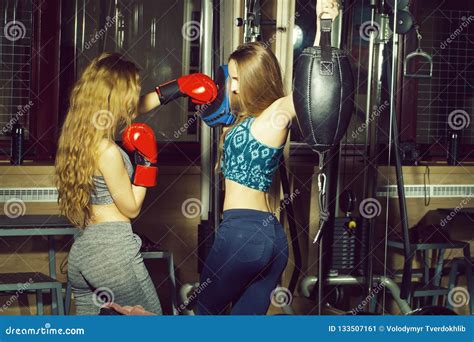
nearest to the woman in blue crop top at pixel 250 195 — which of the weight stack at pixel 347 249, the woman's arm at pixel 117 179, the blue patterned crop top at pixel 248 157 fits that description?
the blue patterned crop top at pixel 248 157

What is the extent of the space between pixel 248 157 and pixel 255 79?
301 mm

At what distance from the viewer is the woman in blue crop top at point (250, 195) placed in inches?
133

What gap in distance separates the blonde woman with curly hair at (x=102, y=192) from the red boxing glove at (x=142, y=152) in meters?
0.05

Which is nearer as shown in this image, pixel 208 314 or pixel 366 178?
pixel 208 314

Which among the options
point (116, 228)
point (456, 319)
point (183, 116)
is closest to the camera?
point (116, 228)

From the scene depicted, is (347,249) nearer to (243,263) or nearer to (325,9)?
(243,263)

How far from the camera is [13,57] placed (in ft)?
16.8

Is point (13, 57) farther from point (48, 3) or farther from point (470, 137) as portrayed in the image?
point (470, 137)

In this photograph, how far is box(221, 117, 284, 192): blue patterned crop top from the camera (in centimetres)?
343

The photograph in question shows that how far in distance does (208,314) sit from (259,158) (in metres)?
0.61

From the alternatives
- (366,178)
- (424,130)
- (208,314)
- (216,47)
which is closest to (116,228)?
(208,314)

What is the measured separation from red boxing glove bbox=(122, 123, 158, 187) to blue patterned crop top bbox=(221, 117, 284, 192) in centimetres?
28

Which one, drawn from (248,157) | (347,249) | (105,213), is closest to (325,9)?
(248,157)

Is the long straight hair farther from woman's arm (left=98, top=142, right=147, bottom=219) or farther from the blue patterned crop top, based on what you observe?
woman's arm (left=98, top=142, right=147, bottom=219)
